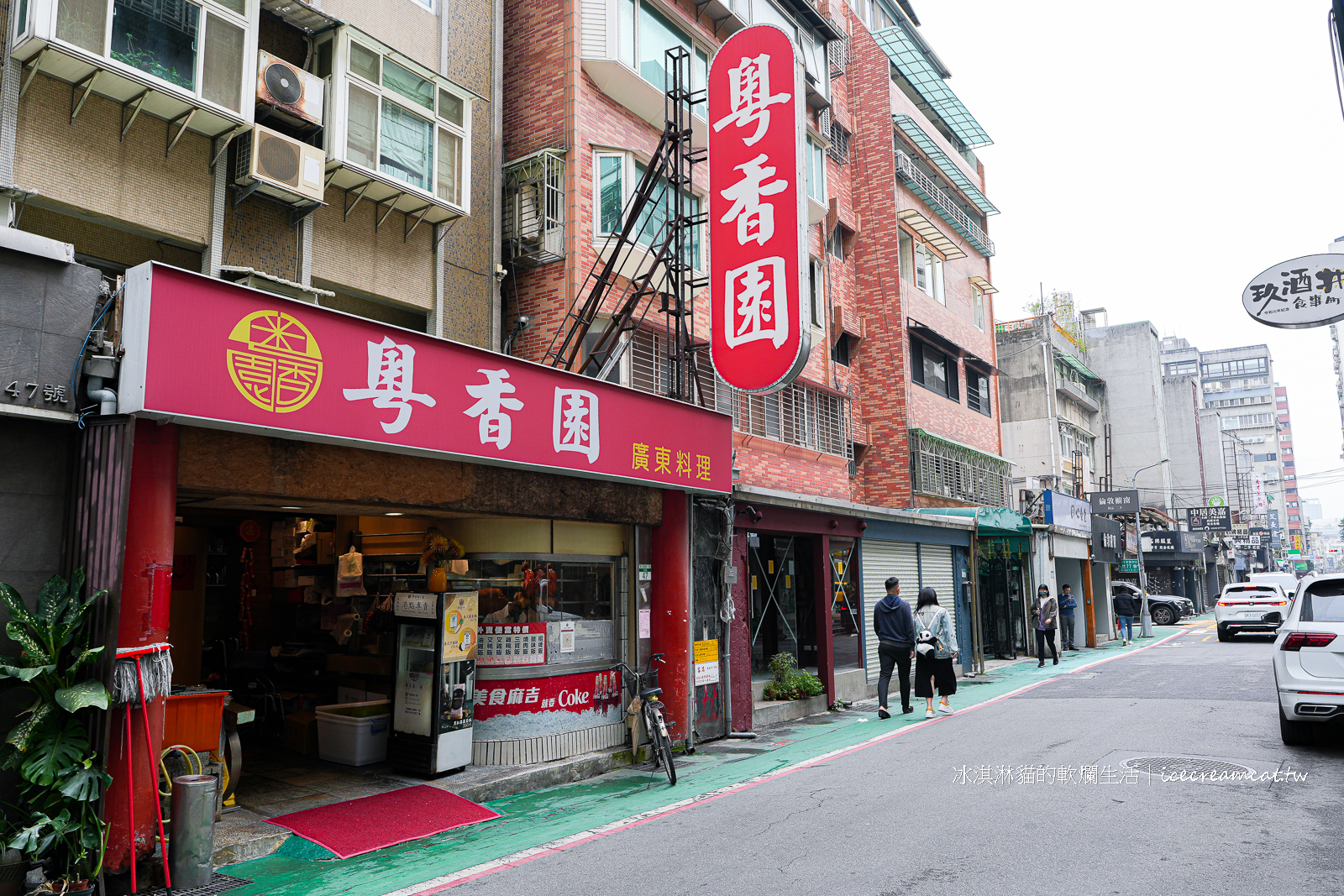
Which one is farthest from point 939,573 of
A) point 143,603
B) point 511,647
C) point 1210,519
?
point 1210,519

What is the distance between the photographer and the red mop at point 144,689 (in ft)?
18.9

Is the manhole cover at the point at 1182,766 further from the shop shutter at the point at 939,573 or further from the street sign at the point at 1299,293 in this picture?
the shop shutter at the point at 939,573

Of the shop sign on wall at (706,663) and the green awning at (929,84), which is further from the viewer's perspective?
the green awning at (929,84)

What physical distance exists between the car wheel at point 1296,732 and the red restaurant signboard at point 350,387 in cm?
748

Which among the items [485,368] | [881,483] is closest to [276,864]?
[485,368]

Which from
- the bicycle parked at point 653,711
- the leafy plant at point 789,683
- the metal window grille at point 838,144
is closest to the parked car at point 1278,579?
the metal window grille at point 838,144

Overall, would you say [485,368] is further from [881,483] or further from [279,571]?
[881,483]

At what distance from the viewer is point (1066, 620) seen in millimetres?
24797

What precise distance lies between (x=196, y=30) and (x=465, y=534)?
5799 mm

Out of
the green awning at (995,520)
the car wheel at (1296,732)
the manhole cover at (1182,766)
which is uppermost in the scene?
the green awning at (995,520)

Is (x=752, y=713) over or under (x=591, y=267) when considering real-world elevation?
under

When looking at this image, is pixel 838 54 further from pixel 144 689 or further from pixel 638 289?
pixel 144 689

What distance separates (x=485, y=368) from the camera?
8.19 metres

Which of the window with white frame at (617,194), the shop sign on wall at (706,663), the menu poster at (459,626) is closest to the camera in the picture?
the menu poster at (459,626)
